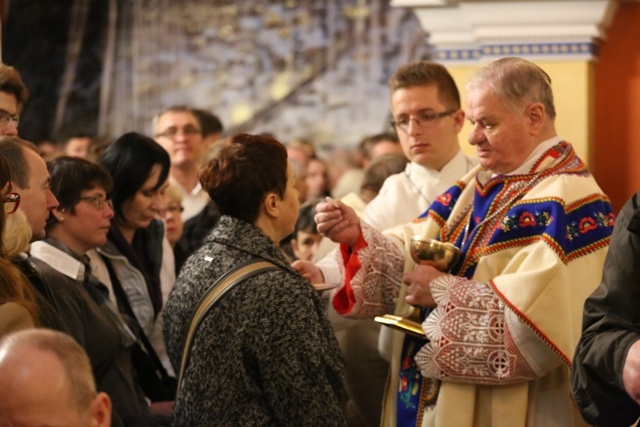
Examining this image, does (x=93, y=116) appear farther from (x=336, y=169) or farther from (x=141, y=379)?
(x=141, y=379)

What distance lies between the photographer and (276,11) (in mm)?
12352

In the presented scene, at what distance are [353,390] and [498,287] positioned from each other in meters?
1.15

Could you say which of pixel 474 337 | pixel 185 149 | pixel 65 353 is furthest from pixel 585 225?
pixel 185 149

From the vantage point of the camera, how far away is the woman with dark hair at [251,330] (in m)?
3.39

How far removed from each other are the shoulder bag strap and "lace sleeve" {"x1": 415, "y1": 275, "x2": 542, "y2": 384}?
629 millimetres

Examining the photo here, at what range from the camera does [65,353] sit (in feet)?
8.14

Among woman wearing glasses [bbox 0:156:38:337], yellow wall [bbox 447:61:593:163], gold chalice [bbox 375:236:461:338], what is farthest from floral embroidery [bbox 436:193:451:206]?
yellow wall [bbox 447:61:593:163]

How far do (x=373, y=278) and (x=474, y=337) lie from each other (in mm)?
506

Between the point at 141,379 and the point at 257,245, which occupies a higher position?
the point at 257,245

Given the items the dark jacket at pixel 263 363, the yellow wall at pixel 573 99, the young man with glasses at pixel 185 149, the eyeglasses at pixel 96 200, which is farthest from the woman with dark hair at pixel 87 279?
the yellow wall at pixel 573 99

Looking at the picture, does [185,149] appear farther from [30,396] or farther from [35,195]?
[30,396]

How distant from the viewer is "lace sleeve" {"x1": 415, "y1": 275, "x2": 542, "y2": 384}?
3814 millimetres

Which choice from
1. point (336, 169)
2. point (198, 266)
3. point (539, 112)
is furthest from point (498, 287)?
point (336, 169)

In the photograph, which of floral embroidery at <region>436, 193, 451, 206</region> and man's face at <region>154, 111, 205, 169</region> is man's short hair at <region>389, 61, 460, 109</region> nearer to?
floral embroidery at <region>436, 193, 451, 206</region>
